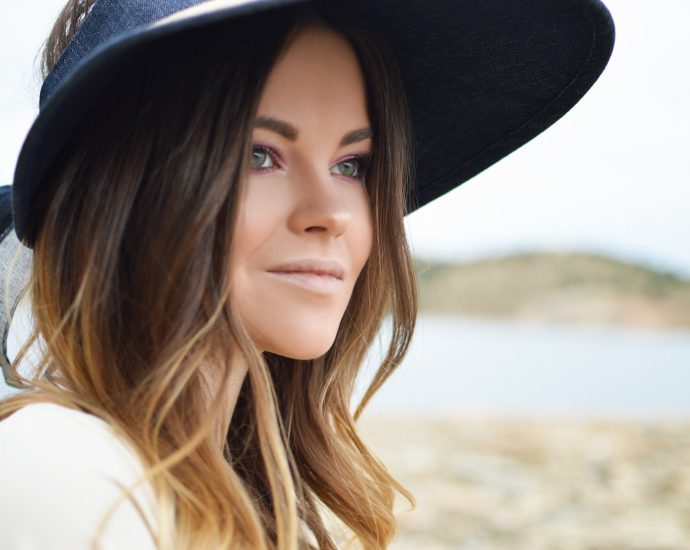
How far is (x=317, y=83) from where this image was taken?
1.54 metres

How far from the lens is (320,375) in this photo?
1933 millimetres

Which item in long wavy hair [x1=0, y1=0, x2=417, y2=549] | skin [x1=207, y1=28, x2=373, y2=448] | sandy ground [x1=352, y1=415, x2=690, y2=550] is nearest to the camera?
long wavy hair [x1=0, y1=0, x2=417, y2=549]

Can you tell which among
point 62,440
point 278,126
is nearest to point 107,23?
point 278,126

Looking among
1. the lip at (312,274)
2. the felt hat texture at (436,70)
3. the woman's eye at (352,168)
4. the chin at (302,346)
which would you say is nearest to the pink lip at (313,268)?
the lip at (312,274)

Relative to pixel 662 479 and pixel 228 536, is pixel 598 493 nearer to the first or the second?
pixel 662 479

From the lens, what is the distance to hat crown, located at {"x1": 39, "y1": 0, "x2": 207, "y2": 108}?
4.53ft

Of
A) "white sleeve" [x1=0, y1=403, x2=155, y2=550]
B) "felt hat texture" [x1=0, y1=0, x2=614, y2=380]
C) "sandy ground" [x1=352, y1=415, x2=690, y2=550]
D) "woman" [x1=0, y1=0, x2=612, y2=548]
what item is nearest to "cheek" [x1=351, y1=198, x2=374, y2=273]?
"woman" [x1=0, y1=0, x2=612, y2=548]

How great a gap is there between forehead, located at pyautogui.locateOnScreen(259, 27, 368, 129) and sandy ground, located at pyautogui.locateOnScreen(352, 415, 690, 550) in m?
2.95

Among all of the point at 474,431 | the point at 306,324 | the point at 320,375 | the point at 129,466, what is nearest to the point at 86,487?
the point at 129,466

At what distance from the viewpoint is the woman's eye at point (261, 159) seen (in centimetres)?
147

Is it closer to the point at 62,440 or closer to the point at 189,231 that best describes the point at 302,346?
the point at 189,231

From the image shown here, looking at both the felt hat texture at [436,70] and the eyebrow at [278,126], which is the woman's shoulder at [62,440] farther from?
the eyebrow at [278,126]

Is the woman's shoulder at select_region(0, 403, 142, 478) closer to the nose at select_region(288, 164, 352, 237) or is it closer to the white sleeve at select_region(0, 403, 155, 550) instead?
the white sleeve at select_region(0, 403, 155, 550)

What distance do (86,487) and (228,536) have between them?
0.23 m
